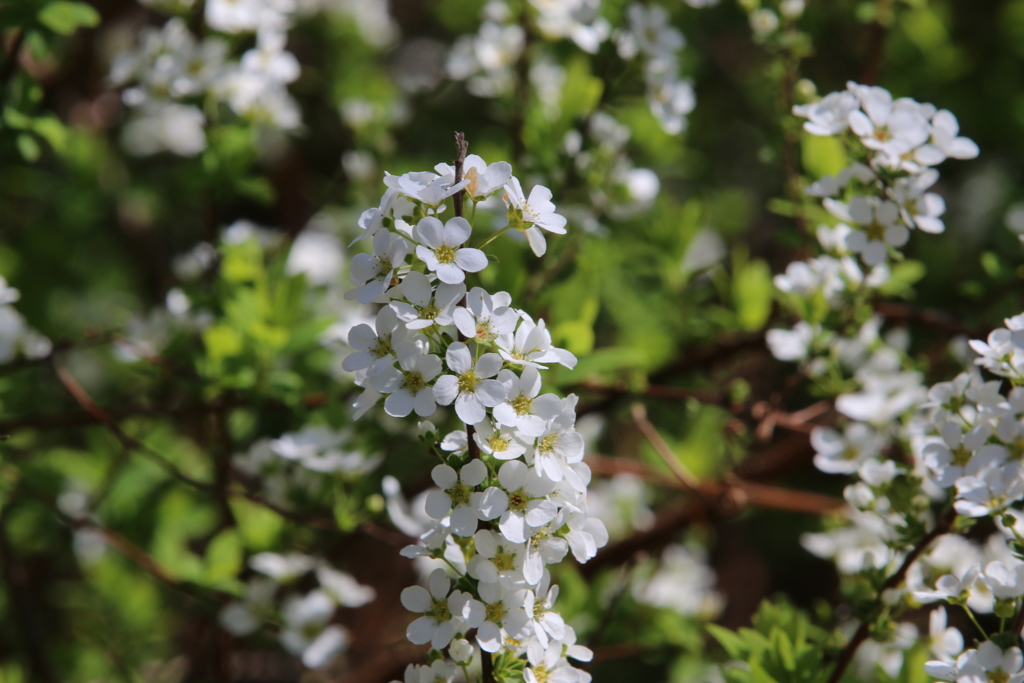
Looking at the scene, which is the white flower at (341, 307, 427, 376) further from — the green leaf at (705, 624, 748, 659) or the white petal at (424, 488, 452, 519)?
the green leaf at (705, 624, 748, 659)

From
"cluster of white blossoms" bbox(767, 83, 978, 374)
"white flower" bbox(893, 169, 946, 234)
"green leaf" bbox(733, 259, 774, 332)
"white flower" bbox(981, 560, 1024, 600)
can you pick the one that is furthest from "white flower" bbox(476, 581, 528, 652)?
"green leaf" bbox(733, 259, 774, 332)

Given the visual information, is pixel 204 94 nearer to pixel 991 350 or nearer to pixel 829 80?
pixel 991 350

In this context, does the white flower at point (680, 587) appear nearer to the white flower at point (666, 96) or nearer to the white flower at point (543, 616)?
the white flower at point (543, 616)

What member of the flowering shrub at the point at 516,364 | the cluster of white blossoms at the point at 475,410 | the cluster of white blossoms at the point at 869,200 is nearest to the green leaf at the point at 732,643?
the flowering shrub at the point at 516,364

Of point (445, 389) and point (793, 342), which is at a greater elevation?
point (445, 389)

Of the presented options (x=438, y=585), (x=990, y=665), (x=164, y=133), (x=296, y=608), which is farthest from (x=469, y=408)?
(x=164, y=133)

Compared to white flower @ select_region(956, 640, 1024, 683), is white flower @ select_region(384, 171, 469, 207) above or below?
above

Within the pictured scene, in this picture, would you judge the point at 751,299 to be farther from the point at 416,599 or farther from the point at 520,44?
the point at 416,599

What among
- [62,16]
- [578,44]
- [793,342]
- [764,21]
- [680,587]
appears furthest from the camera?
[680,587]
